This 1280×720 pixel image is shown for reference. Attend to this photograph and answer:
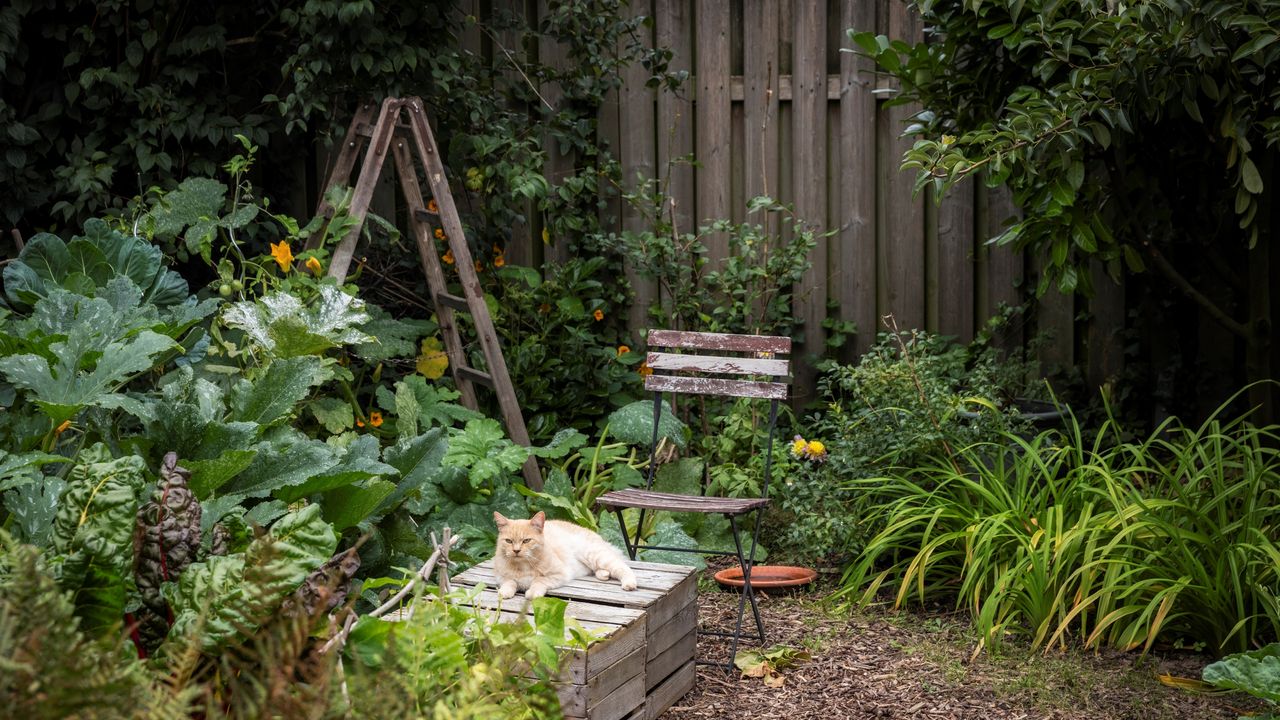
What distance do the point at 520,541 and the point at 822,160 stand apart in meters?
3.14

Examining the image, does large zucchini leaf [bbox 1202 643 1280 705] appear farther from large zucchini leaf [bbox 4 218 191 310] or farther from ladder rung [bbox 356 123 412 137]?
ladder rung [bbox 356 123 412 137]

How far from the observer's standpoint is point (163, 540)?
5.16ft

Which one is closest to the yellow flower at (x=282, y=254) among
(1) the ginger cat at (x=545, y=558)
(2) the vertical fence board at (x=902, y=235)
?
(1) the ginger cat at (x=545, y=558)

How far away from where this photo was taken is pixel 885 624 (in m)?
4.06

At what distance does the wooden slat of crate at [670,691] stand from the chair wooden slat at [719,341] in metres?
1.35

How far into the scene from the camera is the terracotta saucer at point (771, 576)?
14.5ft

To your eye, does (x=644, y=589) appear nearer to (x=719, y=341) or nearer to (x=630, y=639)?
(x=630, y=639)

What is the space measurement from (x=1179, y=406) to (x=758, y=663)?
267 cm

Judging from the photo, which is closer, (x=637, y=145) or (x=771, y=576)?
(x=771, y=576)

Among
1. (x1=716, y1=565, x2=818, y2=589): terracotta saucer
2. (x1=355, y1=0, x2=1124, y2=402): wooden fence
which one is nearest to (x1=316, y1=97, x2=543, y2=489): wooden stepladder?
(x1=355, y1=0, x2=1124, y2=402): wooden fence

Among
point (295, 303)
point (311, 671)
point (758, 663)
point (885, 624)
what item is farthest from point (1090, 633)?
point (311, 671)

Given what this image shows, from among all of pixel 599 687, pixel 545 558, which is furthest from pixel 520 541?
pixel 599 687

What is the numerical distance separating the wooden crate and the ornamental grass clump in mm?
1006

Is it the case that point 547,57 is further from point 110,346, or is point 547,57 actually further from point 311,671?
point 311,671
